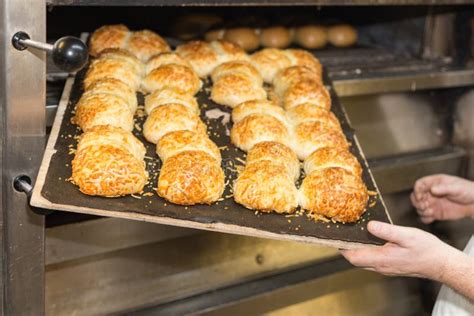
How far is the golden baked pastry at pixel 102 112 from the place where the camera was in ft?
6.41

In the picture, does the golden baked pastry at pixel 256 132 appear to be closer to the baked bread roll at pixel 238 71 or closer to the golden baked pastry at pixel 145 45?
the baked bread roll at pixel 238 71

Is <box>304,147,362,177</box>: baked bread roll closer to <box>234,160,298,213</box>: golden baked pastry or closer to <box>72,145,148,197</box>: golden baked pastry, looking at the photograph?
<box>234,160,298,213</box>: golden baked pastry

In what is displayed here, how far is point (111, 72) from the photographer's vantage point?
2193 millimetres

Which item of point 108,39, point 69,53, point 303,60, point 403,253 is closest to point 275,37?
point 303,60

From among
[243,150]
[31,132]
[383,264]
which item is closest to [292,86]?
[243,150]

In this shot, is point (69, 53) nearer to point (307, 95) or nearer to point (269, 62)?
point (307, 95)

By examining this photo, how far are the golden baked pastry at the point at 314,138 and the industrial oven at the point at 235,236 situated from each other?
16.7 inches

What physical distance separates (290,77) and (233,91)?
257 mm

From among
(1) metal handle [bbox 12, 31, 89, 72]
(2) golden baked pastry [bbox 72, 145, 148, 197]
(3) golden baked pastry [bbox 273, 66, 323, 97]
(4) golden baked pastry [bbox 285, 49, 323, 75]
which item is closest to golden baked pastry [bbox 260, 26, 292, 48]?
(4) golden baked pastry [bbox 285, 49, 323, 75]

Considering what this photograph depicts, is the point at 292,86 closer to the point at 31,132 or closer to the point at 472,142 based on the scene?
the point at 31,132

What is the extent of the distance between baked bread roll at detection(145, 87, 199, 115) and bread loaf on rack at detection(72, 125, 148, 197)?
1.00 ft

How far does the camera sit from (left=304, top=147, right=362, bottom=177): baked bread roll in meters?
1.99

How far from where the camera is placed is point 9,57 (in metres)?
1.66

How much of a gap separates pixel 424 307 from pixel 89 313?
5.08 feet
